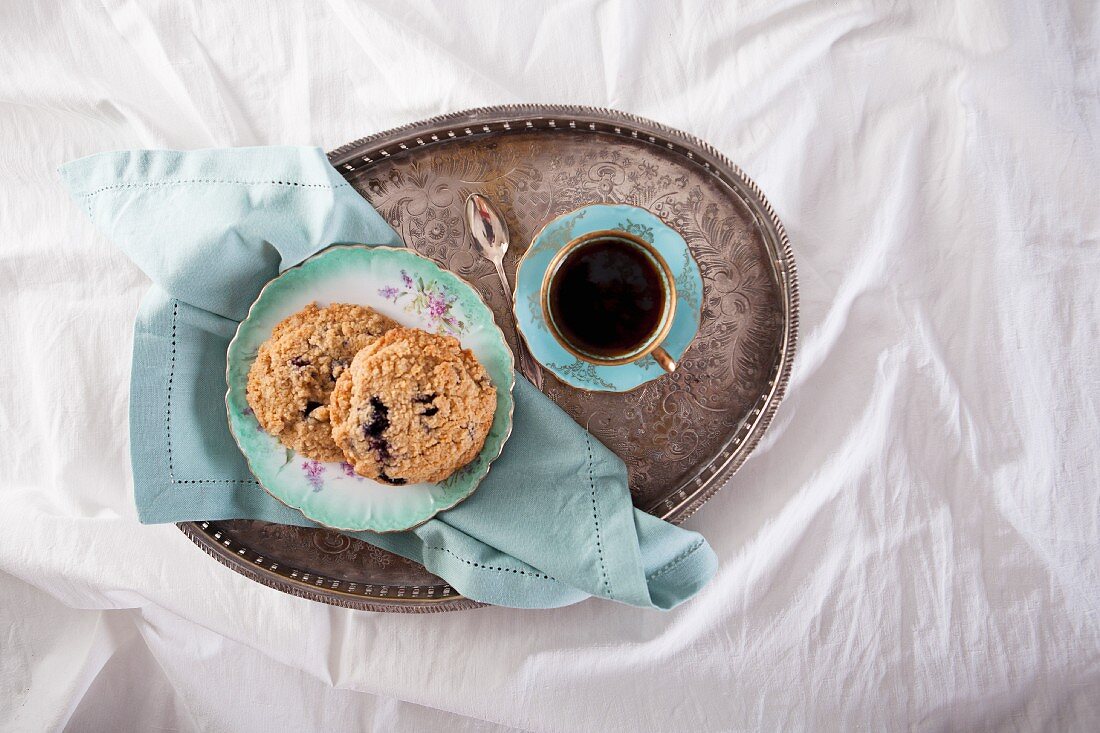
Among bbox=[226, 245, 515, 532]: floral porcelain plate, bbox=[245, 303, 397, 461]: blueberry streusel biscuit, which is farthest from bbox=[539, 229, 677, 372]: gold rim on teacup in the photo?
bbox=[245, 303, 397, 461]: blueberry streusel biscuit

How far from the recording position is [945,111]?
4.85ft

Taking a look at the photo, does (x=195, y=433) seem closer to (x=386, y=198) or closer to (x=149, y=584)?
(x=149, y=584)

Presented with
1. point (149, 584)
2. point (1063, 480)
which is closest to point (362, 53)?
point (149, 584)

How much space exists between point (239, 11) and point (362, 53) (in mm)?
279

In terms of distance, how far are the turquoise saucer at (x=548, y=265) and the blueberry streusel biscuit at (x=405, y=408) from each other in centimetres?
17

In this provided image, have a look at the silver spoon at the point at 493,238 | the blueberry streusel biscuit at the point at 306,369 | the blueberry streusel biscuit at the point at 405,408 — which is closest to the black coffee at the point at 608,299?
the silver spoon at the point at 493,238

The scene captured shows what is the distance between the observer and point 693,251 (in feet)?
4.34

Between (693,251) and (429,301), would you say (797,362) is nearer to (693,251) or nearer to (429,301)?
(693,251)

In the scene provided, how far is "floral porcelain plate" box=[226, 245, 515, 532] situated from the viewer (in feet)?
4.06

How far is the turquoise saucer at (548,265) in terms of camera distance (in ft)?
4.17

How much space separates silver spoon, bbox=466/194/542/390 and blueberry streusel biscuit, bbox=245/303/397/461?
24 centimetres

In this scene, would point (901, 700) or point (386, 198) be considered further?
point (901, 700)

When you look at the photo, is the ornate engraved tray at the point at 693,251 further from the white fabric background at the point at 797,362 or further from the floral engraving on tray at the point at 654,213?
the white fabric background at the point at 797,362

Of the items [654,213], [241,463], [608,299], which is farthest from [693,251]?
[241,463]
